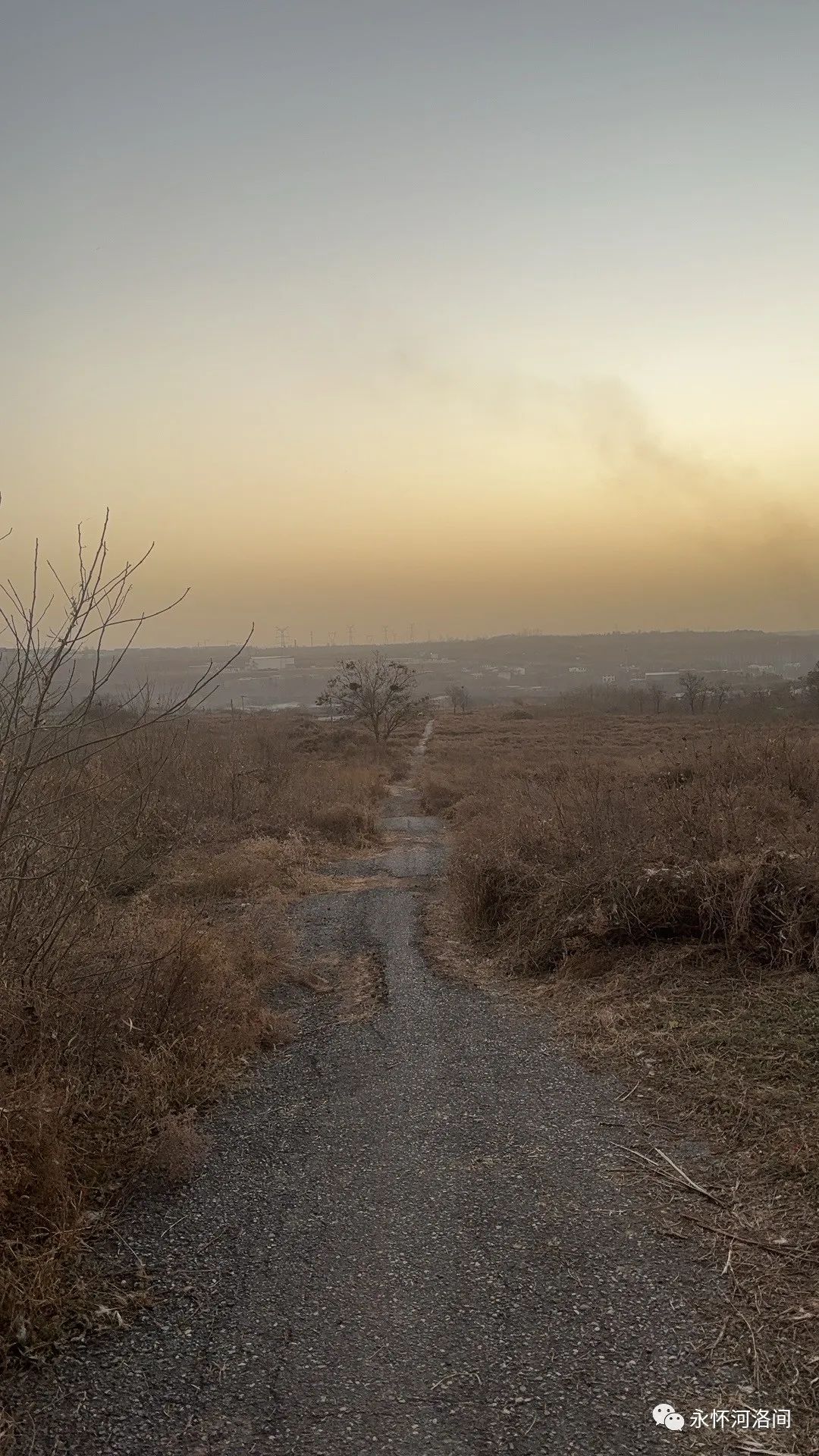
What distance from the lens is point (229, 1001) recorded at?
707cm

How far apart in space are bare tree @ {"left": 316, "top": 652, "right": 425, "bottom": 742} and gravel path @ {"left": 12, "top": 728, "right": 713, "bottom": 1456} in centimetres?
3706

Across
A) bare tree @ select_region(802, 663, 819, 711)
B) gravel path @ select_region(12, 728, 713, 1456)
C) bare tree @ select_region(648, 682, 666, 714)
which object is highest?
bare tree @ select_region(802, 663, 819, 711)

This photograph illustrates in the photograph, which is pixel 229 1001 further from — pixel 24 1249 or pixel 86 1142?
pixel 24 1249

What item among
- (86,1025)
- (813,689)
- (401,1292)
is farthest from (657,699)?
(401,1292)

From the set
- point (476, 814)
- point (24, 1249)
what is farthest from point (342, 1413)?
point (476, 814)

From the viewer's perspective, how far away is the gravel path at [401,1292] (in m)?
3.04

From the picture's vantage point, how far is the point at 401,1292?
3785 mm

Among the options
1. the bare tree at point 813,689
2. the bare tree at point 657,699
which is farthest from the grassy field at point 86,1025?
the bare tree at point 657,699

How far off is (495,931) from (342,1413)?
22.2 feet

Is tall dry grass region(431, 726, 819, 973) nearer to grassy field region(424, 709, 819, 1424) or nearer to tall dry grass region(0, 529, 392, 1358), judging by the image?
grassy field region(424, 709, 819, 1424)

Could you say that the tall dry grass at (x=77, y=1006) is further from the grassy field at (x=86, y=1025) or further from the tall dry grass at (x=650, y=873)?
the tall dry grass at (x=650, y=873)

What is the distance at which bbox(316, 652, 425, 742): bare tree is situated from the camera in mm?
45656

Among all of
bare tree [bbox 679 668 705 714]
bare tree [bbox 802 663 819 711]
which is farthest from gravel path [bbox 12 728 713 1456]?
bare tree [bbox 679 668 705 714]

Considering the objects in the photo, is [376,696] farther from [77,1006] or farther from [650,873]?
[77,1006]
